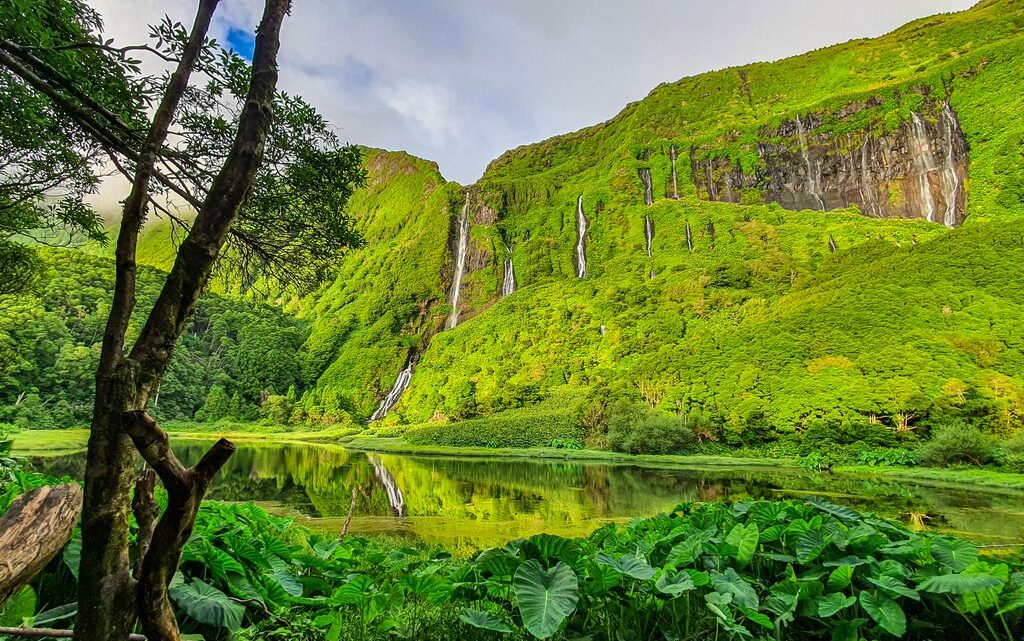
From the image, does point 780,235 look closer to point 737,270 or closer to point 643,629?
point 737,270

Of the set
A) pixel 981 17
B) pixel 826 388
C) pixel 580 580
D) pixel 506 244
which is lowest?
pixel 826 388

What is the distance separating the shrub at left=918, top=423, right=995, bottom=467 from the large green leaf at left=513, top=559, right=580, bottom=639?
33.4m

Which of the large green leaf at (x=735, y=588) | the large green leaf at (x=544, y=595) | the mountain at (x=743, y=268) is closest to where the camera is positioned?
the large green leaf at (x=544, y=595)

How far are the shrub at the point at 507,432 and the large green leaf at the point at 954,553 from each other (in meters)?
45.1

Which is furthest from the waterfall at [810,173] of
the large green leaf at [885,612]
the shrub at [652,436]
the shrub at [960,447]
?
the large green leaf at [885,612]

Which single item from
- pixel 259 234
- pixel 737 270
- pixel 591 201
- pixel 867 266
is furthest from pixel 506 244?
pixel 259 234

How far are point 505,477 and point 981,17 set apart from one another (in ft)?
459

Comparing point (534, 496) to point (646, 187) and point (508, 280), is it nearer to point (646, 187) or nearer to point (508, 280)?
point (508, 280)

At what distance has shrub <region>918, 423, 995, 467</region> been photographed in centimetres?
2534

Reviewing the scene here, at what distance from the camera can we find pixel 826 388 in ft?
123

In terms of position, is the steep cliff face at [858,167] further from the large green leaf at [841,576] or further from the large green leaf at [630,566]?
the large green leaf at [630,566]

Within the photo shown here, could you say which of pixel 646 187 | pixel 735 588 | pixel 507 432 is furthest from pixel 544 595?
pixel 646 187

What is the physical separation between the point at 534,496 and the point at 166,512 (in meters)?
19.2

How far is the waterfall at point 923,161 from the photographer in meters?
69.8
